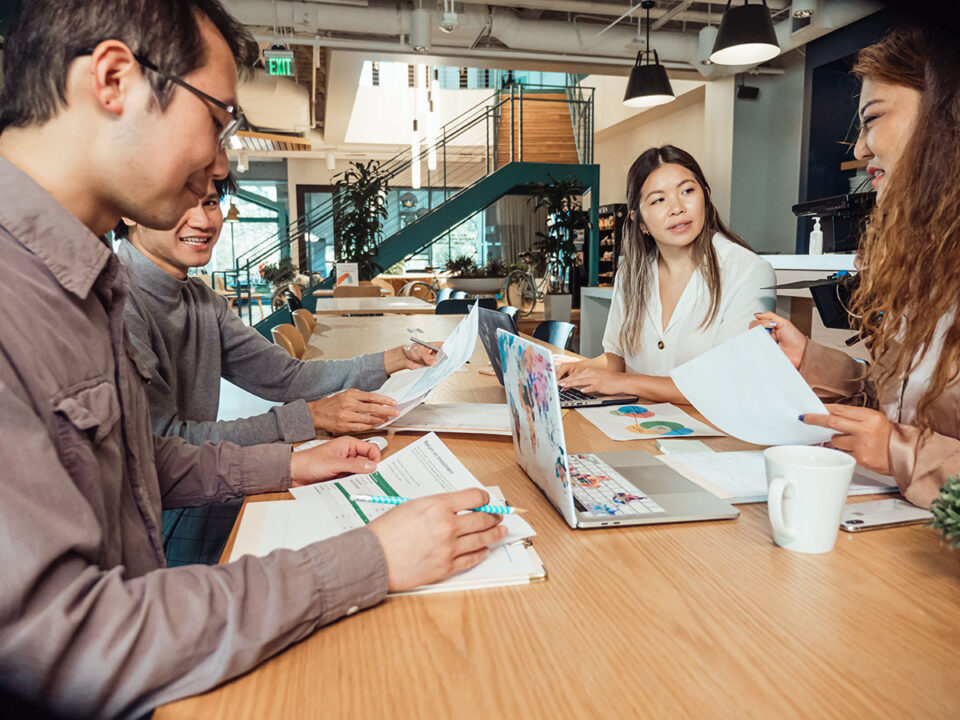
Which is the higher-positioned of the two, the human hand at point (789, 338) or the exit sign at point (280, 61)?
the exit sign at point (280, 61)

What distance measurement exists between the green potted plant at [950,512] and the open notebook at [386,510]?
41 cm

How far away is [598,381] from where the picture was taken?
1.77m

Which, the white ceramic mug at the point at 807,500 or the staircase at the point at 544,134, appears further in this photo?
the staircase at the point at 544,134

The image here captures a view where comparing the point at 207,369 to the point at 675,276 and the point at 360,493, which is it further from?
the point at 675,276

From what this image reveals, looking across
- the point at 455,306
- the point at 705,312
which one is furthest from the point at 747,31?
the point at 705,312

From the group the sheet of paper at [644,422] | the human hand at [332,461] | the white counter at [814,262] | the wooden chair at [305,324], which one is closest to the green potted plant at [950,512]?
the sheet of paper at [644,422]

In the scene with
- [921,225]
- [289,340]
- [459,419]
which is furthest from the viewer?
[289,340]

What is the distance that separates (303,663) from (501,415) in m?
0.93

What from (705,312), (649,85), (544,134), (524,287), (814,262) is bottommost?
(524,287)

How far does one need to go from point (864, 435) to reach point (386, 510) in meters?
0.69

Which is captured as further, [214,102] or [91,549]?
[214,102]

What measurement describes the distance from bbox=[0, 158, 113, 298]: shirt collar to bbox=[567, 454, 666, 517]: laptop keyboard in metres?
0.67

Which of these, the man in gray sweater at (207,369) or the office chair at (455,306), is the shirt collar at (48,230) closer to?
the man in gray sweater at (207,369)

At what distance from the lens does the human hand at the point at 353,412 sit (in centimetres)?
142
